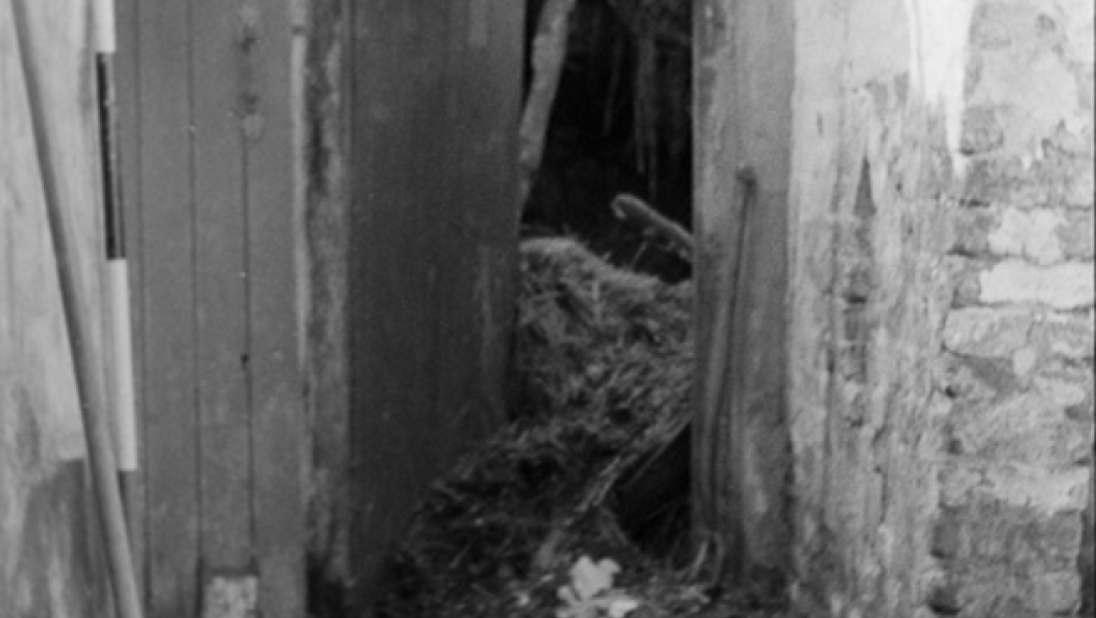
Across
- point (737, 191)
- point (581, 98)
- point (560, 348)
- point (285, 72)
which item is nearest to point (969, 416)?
point (737, 191)

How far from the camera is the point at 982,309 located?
13.5 ft

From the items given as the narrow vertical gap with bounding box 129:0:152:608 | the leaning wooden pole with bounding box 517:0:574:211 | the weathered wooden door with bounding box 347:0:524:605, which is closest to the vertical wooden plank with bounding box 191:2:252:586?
the narrow vertical gap with bounding box 129:0:152:608

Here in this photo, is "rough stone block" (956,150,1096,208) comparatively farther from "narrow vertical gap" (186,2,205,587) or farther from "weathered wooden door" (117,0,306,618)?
"narrow vertical gap" (186,2,205,587)

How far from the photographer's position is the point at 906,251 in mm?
4371

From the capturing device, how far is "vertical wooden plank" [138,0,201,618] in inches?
191

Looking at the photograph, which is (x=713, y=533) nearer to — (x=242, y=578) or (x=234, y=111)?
(x=242, y=578)

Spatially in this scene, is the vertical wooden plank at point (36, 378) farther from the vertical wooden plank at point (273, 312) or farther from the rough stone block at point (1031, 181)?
the rough stone block at point (1031, 181)

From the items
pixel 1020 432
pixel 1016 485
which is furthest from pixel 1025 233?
pixel 1016 485

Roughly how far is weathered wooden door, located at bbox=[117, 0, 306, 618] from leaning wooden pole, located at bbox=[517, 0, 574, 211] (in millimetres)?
2880

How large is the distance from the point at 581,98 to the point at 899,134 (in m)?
4.94

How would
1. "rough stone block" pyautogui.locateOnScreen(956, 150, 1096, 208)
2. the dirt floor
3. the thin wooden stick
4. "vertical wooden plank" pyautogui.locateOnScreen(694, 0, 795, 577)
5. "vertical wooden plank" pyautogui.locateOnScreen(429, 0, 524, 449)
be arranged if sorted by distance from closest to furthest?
"rough stone block" pyautogui.locateOnScreen(956, 150, 1096, 208), "vertical wooden plank" pyautogui.locateOnScreen(694, 0, 795, 577), the dirt floor, "vertical wooden plank" pyautogui.locateOnScreen(429, 0, 524, 449), the thin wooden stick

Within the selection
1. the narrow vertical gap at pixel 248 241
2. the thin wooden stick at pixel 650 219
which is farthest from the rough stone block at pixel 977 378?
the thin wooden stick at pixel 650 219

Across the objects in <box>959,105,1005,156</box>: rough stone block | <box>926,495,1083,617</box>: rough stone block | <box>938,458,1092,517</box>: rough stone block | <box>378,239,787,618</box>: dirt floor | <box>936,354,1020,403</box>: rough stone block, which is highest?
<box>959,105,1005,156</box>: rough stone block

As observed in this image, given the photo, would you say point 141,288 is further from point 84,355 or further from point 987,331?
point 987,331
